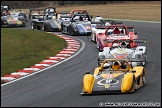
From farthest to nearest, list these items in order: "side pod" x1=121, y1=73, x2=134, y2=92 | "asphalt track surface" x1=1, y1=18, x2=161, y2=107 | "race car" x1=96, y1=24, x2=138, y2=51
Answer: "race car" x1=96, y1=24, x2=138, y2=51 < "side pod" x1=121, y1=73, x2=134, y2=92 < "asphalt track surface" x1=1, y1=18, x2=161, y2=107

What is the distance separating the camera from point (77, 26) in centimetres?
3253

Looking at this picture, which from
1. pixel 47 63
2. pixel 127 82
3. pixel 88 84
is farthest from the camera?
pixel 47 63

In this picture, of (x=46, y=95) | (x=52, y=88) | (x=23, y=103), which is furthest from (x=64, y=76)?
(x=23, y=103)

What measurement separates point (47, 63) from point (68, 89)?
5827mm

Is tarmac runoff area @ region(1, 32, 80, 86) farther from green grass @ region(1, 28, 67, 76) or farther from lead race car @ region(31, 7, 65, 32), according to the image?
lead race car @ region(31, 7, 65, 32)

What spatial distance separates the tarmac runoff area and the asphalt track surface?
45 cm

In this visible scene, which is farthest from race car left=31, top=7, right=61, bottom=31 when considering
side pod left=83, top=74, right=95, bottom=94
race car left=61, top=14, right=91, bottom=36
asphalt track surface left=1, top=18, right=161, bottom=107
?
side pod left=83, top=74, right=95, bottom=94

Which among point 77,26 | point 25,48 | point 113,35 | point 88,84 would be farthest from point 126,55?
point 77,26

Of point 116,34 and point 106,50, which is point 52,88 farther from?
point 116,34

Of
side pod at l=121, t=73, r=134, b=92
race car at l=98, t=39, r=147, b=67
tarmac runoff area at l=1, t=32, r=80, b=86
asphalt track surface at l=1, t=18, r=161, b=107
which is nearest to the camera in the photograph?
asphalt track surface at l=1, t=18, r=161, b=107

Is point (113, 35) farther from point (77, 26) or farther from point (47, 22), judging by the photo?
point (47, 22)

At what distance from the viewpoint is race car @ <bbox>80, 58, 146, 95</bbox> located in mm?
15071

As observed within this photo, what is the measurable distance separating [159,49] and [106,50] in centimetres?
546

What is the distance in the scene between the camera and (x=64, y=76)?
18.8m
